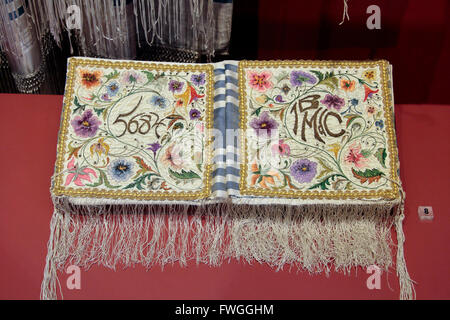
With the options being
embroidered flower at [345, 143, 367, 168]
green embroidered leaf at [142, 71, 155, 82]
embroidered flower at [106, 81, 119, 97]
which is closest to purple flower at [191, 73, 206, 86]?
green embroidered leaf at [142, 71, 155, 82]

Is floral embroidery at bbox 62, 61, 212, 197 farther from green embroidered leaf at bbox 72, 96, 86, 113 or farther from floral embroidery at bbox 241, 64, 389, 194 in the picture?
floral embroidery at bbox 241, 64, 389, 194

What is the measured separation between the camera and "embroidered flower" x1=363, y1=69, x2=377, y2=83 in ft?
4.72

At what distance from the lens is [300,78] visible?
1437 mm

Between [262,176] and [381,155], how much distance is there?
327mm

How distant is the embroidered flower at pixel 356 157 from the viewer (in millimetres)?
1348

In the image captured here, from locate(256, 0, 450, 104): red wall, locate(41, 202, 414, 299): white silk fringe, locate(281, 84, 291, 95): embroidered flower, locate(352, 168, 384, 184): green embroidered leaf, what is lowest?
locate(41, 202, 414, 299): white silk fringe

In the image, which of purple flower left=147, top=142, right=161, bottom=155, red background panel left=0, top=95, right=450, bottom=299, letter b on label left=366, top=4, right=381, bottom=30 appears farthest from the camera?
letter b on label left=366, top=4, right=381, bottom=30

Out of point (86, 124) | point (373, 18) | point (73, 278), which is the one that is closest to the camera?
point (73, 278)

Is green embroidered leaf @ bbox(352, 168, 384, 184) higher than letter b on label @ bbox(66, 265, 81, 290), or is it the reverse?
green embroidered leaf @ bbox(352, 168, 384, 184)

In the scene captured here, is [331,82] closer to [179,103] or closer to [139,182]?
[179,103]

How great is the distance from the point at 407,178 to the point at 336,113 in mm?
294

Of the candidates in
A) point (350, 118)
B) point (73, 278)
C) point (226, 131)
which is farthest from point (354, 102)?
point (73, 278)

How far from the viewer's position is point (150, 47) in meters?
1.66

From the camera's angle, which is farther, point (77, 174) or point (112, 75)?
point (112, 75)
